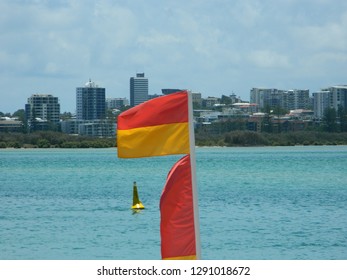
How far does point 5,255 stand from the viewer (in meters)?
30.4

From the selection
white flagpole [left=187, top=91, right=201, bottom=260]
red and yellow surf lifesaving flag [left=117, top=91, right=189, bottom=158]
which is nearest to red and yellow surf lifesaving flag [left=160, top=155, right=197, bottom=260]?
white flagpole [left=187, top=91, right=201, bottom=260]

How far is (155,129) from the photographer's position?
428 inches

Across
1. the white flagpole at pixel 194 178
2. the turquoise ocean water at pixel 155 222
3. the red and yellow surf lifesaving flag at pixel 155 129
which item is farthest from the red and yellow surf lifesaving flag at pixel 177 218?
the turquoise ocean water at pixel 155 222

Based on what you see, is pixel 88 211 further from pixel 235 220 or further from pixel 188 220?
pixel 188 220

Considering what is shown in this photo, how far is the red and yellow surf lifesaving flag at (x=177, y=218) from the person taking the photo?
1077cm

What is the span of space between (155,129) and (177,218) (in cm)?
99

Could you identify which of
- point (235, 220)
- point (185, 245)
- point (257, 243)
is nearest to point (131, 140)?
point (185, 245)

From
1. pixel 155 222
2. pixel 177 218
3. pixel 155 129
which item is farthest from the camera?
pixel 155 222

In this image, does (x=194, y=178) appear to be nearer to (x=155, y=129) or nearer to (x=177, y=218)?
(x=177, y=218)

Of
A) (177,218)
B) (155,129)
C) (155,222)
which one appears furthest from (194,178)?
(155,222)

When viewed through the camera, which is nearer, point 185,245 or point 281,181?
point 185,245

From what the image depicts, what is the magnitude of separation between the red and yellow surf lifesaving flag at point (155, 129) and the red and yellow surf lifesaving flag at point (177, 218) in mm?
274

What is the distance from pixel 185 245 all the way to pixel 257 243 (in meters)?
23.0

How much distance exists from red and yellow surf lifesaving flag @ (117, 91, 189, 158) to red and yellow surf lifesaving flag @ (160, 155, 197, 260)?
10.8 inches
